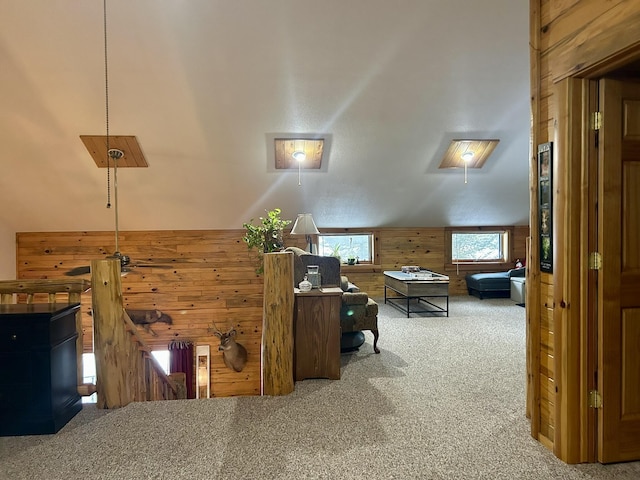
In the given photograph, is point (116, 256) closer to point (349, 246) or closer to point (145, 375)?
point (145, 375)

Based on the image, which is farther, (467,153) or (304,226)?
(467,153)

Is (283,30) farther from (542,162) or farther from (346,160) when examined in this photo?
(542,162)

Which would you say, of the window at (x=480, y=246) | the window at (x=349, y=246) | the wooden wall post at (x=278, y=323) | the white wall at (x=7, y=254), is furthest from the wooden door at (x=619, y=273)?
the white wall at (x=7, y=254)

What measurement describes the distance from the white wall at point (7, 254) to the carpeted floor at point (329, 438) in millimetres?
4537

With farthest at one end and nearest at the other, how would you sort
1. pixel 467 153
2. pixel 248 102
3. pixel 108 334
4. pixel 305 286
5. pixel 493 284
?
pixel 493 284 → pixel 467 153 → pixel 248 102 → pixel 305 286 → pixel 108 334

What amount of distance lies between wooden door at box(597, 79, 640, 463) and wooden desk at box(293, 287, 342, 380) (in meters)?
1.81

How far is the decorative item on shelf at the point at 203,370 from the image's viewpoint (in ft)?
20.2

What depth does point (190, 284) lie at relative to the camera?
20.6ft

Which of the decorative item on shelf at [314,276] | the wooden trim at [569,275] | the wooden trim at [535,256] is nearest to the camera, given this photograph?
the wooden trim at [569,275]

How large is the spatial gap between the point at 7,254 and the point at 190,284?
2.78 metres

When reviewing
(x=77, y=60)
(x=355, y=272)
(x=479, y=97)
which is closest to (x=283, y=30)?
(x=77, y=60)

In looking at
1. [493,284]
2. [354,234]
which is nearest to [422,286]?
[354,234]

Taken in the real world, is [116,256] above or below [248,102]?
below

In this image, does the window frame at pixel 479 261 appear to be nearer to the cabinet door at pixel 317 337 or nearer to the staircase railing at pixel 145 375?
the cabinet door at pixel 317 337
